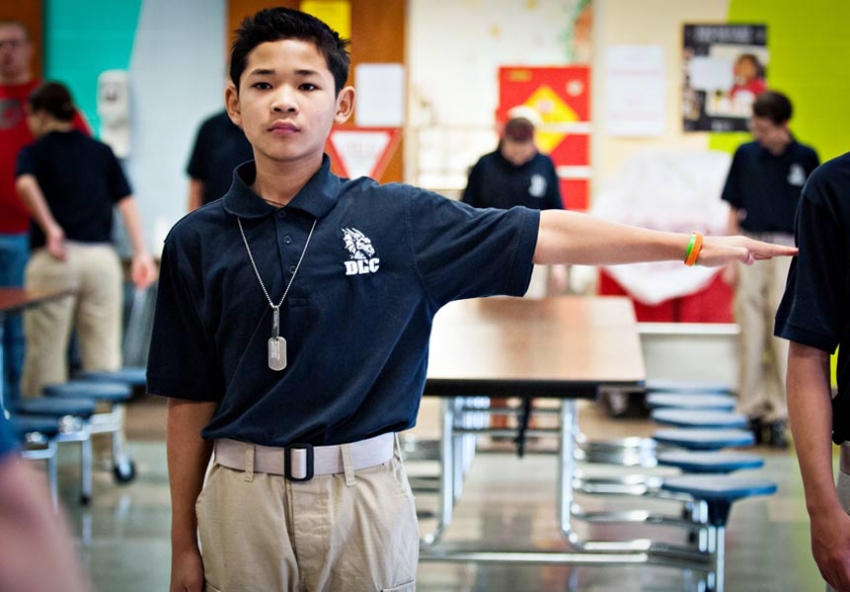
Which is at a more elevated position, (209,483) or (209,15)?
(209,15)

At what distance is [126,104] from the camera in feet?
27.6

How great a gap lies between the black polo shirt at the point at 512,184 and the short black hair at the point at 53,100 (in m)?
1.95

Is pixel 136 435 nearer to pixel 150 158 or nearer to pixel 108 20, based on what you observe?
pixel 150 158

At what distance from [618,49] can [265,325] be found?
6.86 metres

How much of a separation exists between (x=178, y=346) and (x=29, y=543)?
4.09ft

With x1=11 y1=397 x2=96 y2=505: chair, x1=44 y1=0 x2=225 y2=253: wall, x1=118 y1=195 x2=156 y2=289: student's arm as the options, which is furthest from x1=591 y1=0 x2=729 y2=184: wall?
x1=11 y1=397 x2=96 y2=505: chair

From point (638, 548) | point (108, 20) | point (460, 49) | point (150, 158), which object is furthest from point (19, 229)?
point (638, 548)

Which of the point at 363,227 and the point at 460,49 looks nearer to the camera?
the point at 363,227

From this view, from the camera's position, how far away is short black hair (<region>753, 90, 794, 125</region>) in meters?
6.16

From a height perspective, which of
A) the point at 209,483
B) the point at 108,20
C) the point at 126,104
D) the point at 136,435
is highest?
the point at 108,20

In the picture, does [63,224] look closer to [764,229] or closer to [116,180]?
[116,180]

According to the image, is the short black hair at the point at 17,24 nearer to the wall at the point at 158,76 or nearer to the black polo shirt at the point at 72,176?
the wall at the point at 158,76

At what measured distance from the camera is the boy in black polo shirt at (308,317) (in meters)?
1.83

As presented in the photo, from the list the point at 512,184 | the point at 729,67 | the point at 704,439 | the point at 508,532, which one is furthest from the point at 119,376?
the point at 729,67
